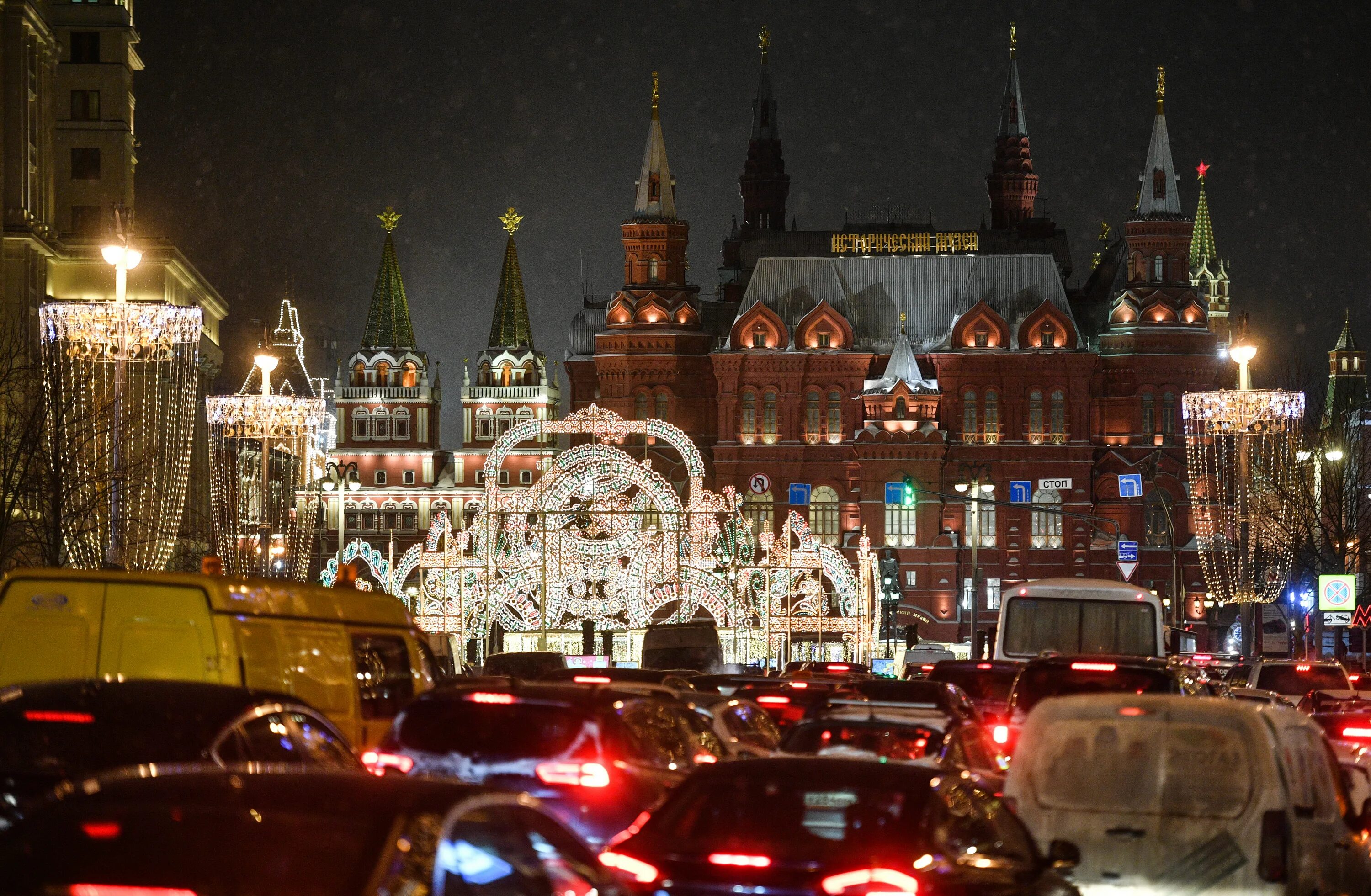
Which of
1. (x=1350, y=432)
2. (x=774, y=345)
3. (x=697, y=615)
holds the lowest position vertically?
(x=697, y=615)

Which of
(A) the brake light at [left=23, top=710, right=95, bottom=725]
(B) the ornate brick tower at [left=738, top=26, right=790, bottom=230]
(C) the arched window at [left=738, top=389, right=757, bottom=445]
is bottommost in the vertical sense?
(A) the brake light at [left=23, top=710, right=95, bottom=725]

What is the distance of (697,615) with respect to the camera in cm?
9231

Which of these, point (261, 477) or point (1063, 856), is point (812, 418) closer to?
point (261, 477)

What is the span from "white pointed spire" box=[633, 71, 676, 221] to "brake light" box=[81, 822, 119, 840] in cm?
9625

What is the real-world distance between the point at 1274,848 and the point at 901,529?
288ft

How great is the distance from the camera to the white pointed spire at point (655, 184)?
101375mm

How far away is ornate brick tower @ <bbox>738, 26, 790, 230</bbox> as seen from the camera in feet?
423

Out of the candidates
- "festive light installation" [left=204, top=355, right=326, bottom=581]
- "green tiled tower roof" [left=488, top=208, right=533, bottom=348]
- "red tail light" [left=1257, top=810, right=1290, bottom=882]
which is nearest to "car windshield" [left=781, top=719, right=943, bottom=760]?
"red tail light" [left=1257, top=810, right=1290, bottom=882]

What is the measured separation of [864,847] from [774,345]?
93.3 metres

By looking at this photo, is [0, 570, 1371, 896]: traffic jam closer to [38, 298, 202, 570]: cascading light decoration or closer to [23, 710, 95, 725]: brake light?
[23, 710, 95, 725]: brake light

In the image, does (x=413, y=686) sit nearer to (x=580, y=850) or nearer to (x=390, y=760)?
A: (x=390, y=760)

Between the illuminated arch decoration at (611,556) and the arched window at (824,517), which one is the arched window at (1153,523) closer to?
the arched window at (824,517)

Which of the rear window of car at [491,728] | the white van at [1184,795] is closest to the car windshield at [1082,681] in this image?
the white van at [1184,795]

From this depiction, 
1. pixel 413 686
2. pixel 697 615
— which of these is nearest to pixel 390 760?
pixel 413 686
